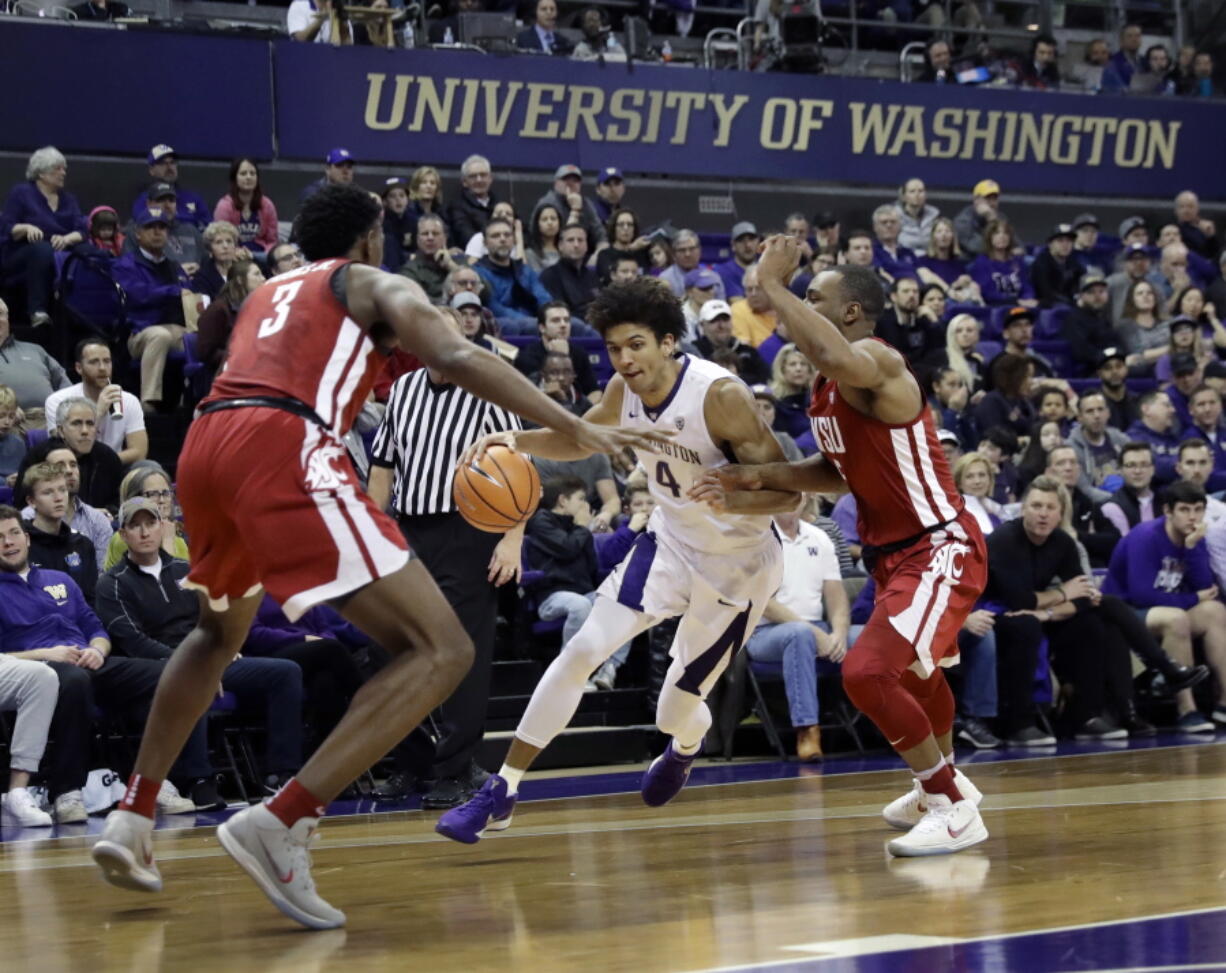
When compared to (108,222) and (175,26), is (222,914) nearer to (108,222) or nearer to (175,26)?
(108,222)

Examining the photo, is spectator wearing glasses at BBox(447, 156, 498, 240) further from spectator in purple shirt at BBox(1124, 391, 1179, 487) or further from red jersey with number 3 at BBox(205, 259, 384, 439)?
red jersey with number 3 at BBox(205, 259, 384, 439)

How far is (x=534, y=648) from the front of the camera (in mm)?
10258

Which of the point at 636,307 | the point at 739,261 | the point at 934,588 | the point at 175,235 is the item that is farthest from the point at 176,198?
the point at 934,588

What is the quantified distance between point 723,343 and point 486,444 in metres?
6.67

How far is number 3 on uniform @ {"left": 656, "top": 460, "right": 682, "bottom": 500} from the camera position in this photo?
6.12 metres

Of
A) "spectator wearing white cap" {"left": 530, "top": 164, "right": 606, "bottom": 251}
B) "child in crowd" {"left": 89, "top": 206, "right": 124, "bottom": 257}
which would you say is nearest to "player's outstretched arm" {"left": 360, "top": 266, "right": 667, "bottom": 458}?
"child in crowd" {"left": 89, "top": 206, "right": 124, "bottom": 257}

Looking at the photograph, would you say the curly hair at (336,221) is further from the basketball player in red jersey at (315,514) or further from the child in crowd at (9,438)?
the child in crowd at (9,438)

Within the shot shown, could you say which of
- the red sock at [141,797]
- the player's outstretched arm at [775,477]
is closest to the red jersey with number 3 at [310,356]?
the red sock at [141,797]

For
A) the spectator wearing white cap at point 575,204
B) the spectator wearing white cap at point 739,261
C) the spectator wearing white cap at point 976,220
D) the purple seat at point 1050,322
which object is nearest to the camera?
the spectator wearing white cap at point 575,204

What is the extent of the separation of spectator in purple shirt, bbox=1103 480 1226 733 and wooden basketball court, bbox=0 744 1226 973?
13.0ft

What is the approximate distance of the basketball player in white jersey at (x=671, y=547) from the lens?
5.90 meters

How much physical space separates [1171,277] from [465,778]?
36.2ft

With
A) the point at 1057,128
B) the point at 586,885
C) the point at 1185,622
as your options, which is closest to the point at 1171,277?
the point at 1057,128

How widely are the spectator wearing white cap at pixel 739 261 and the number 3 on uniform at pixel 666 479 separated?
846 cm
